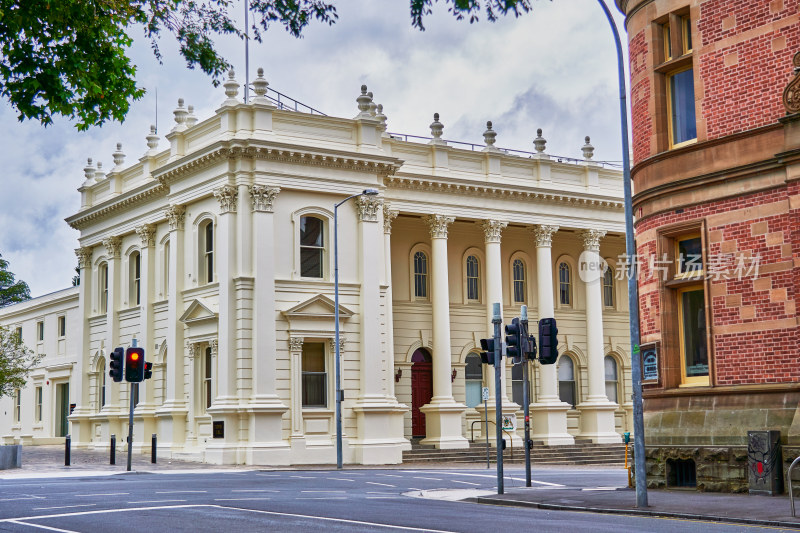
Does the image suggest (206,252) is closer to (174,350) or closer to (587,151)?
(174,350)

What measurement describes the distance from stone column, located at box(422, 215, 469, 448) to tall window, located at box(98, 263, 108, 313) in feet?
47.9

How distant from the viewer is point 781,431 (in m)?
19.0

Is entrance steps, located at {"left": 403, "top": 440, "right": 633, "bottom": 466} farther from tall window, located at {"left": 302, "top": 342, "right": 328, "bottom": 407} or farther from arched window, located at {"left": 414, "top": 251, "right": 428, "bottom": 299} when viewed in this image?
arched window, located at {"left": 414, "top": 251, "right": 428, "bottom": 299}

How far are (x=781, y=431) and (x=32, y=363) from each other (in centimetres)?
4510

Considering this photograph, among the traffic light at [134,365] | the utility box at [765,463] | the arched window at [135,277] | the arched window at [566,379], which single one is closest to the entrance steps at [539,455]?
the arched window at [566,379]

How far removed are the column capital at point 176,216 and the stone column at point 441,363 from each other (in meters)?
9.31

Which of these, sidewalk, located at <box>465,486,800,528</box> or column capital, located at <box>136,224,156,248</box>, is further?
column capital, located at <box>136,224,156,248</box>

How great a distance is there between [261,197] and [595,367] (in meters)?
17.2

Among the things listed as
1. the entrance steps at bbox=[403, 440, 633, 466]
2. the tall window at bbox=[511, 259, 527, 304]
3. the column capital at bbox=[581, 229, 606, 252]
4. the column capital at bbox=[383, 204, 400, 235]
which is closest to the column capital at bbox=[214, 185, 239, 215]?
the column capital at bbox=[383, 204, 400, 235]

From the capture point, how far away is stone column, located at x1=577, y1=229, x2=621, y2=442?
45.5 m

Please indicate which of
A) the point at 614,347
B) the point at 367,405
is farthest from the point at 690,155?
the point at 614,347

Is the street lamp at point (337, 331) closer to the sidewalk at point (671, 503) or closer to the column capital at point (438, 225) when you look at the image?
the column capital at point (438, 225)

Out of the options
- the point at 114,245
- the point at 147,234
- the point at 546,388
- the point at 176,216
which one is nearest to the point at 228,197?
the point at 176,216

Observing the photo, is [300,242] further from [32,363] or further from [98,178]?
[32,363]
